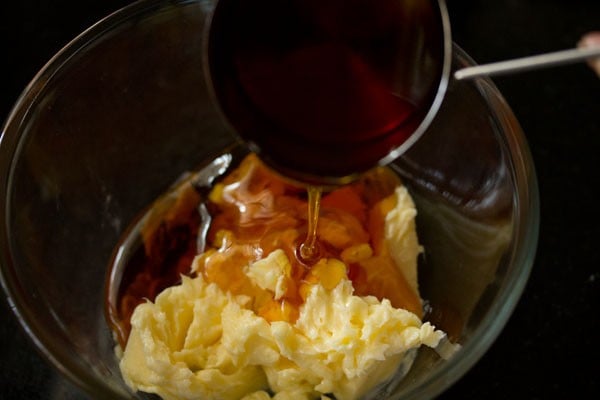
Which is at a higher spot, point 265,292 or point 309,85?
point 309,85

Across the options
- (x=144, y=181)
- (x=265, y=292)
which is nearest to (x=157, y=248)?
(x=144, y=181)

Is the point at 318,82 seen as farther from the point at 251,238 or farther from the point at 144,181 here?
the point at 144,181

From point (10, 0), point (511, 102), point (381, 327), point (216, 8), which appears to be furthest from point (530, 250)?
point (10, 0)

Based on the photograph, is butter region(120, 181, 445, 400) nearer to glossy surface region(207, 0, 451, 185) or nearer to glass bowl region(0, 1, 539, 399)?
glass bowl region(0, 1, 539, 399)

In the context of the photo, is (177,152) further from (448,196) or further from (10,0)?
(10,0)

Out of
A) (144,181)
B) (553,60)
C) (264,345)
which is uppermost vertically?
(553,60)

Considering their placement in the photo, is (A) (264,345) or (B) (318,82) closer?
(B) (318,82)
